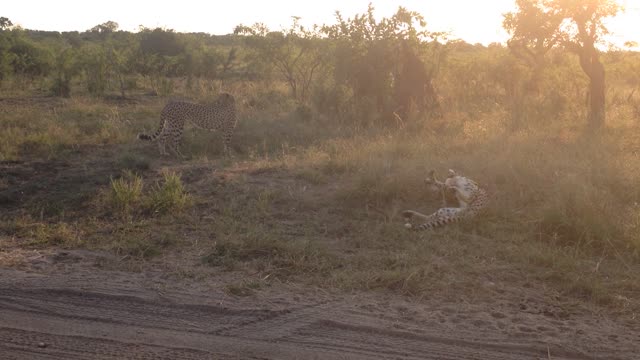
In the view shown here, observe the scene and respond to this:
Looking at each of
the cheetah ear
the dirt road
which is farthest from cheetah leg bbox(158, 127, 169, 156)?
the dirt road

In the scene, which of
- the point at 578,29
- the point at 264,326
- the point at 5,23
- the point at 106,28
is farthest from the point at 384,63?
the point at 106,28

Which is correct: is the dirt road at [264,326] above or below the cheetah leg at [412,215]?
below

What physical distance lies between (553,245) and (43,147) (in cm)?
911

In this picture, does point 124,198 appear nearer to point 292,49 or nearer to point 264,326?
point 264,326

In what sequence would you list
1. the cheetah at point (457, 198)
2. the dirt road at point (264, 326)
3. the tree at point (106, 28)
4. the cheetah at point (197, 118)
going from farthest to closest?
1. the tree at point (106, 28)
2. the cheetah at point (197, 118)
3. the cheetah at point (457, 198)
4. the dirt road at point (264, 326)

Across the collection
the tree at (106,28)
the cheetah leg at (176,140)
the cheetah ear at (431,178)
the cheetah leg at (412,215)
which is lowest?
the cheetah leg at (412,215)

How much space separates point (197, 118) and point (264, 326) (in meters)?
8.62

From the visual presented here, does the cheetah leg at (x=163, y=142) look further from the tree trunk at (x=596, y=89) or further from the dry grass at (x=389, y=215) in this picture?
the tree trunk at (x=596, y=89)

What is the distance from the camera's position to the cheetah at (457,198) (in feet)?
23.2

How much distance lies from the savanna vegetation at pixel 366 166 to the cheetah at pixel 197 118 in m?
0.37

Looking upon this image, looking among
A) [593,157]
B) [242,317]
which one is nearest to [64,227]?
[242,317]

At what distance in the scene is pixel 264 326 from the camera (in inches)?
177

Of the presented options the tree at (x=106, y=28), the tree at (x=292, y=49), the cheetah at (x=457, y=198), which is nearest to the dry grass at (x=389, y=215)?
the cheetah at (x=457, y=198)

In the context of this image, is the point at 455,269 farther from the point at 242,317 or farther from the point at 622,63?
the point at 622,63
